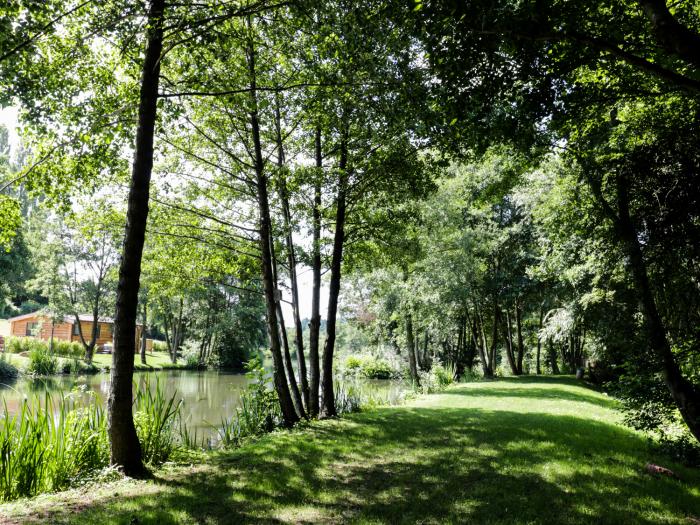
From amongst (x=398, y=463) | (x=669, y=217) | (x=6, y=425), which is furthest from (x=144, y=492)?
(x=669, y=217)

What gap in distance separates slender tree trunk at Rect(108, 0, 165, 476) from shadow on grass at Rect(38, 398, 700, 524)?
74 centimetres

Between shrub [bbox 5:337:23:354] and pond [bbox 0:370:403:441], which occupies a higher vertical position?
shrub [bbox 5:337:23:354]

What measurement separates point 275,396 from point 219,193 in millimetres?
5106

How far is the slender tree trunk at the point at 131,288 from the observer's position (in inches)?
A: 227

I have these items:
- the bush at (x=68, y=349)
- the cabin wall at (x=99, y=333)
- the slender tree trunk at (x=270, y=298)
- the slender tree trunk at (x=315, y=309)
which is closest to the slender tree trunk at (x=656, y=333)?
the slender tree trunk at (x=315, y=309)

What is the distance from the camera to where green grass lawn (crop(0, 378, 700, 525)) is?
173 inches

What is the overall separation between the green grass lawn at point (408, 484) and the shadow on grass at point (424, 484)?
2 cm

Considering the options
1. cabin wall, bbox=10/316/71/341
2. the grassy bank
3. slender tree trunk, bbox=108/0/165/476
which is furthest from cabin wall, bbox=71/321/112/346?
slender tree trunk, bbox=108/0/165/476

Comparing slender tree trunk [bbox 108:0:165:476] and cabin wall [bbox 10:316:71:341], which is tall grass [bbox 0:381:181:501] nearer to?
slender tree trunk [bbox 108:0:165:476]

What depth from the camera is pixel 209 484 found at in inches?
213

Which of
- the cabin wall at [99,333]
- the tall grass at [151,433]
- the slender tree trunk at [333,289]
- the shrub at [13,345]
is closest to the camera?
the tall grass at [151,433]

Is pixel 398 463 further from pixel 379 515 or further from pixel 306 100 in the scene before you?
pixel 306 100

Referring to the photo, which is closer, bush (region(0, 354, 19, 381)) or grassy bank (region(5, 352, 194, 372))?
bush (region(0, 354, 19, 381))

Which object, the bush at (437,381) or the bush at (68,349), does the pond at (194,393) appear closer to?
the bush at (437,381)
